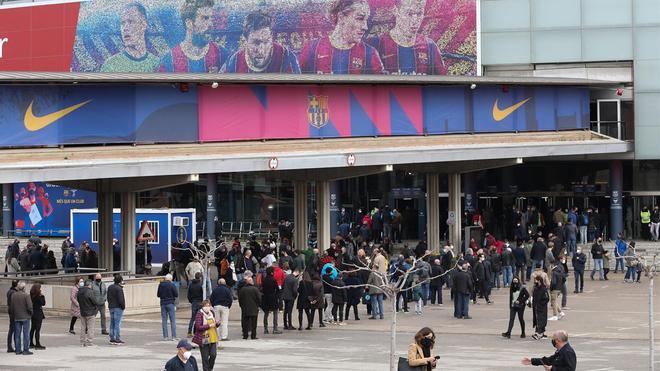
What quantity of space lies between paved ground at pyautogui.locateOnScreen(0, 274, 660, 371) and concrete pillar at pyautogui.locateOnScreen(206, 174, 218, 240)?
2851 centimetres

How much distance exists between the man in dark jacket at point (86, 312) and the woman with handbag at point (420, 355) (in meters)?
12.1

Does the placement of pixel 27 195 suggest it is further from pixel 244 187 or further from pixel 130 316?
pixel 130 316

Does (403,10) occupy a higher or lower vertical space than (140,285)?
higher

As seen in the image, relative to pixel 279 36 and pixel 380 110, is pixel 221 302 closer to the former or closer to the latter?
pixel 380 110

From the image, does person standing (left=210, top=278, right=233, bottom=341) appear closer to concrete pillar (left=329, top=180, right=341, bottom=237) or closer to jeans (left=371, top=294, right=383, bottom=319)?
jeans (left=371, top=294, right=383, bottom=319)

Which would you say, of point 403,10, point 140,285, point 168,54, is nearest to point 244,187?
point 168,54

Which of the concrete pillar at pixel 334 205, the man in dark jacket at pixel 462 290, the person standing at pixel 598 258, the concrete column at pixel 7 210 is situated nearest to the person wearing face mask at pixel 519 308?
→ the man in dark jacket at pixel 462 290

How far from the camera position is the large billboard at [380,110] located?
40594 millimetres

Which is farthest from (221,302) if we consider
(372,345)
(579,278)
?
(579,278)

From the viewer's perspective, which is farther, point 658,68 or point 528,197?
point 528,197

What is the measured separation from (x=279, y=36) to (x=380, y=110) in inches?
668

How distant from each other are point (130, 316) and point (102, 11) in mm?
34540

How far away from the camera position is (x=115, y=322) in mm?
28562

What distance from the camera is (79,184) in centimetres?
3919
